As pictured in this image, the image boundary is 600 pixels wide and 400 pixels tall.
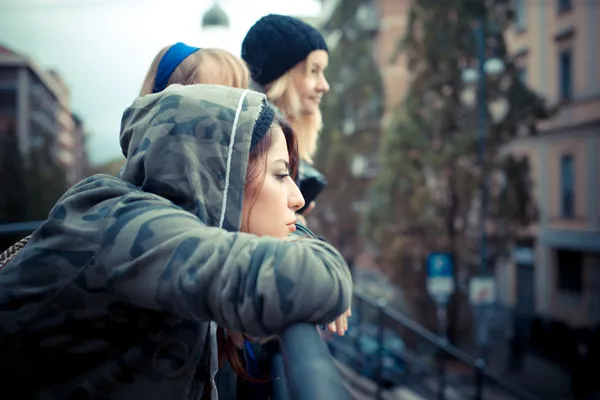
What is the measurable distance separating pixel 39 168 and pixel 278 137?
27956 millimetres

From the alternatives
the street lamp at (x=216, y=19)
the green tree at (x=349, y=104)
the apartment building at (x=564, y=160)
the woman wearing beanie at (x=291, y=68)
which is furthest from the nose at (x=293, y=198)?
the green tree at (x=349, y=104)

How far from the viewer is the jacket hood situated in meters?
1.01

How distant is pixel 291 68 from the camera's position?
2336mm

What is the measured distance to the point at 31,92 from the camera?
44.6 m

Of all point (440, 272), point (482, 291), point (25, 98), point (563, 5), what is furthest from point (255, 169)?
point (25, 98)

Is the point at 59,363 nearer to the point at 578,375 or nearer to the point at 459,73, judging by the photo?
the point at 578,375

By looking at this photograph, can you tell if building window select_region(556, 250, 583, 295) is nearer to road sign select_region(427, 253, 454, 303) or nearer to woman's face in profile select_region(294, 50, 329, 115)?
road sign select_region(427, 253, 454, 303)

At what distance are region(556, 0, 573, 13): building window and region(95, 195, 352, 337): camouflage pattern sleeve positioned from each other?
2187 centimetres

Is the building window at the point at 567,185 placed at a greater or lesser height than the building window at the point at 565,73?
lesser

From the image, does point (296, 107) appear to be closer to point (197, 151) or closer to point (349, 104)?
point (197, 151)

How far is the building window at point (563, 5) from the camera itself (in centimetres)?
1997

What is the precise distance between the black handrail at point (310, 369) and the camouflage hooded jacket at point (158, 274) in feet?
0.19

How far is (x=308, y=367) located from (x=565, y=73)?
2216 centimetres

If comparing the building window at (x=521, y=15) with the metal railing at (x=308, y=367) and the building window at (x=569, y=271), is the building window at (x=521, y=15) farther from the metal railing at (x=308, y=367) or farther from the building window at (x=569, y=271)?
the metal railing at (x=308, y=367)
